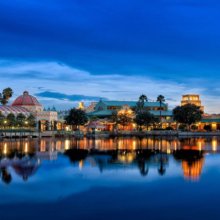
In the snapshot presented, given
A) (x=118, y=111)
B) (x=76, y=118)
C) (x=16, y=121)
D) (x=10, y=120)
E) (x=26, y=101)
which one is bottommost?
(x=16, y=121)

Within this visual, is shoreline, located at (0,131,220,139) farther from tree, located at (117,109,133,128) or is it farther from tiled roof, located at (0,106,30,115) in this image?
tiled roof, located at (0,106,30,115)

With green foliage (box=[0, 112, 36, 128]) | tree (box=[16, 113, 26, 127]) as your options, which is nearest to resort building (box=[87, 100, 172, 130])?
green foliage (box=[0, 112, 36, 128])

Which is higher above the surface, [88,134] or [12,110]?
[12,110]

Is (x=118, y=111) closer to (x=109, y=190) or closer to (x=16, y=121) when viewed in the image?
(x=16, y=121)

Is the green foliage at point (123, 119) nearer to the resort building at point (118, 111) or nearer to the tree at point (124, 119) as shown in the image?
the tree at point (124, 119)

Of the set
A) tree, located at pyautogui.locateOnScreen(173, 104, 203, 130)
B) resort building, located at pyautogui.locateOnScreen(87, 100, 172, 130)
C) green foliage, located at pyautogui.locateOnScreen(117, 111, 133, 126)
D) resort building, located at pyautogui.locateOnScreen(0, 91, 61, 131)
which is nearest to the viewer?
tree, located at pyautogui.locateOnScreen(173, 104, 203, 130)

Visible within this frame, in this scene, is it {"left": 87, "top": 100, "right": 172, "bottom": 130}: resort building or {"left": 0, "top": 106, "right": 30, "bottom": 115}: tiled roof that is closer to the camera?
{"left": 0, "top": 106, "right": 30, "bottom": 115}: tiled roof

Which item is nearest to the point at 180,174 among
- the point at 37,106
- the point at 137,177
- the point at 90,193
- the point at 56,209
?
A: the point at 137,177

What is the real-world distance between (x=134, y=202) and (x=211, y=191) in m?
6.64

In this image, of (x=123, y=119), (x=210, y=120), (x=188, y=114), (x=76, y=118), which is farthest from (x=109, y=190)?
(x=210, y=120)

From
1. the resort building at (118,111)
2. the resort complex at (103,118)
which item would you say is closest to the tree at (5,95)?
the resort complex at (103,118)

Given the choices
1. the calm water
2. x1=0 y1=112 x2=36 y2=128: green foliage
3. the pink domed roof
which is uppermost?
the pink domed roof

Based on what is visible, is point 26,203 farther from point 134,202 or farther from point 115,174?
point 115,174

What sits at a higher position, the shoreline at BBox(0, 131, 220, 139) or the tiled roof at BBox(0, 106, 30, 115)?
the tiled roof at BBox(0, 106, 30, 115)
